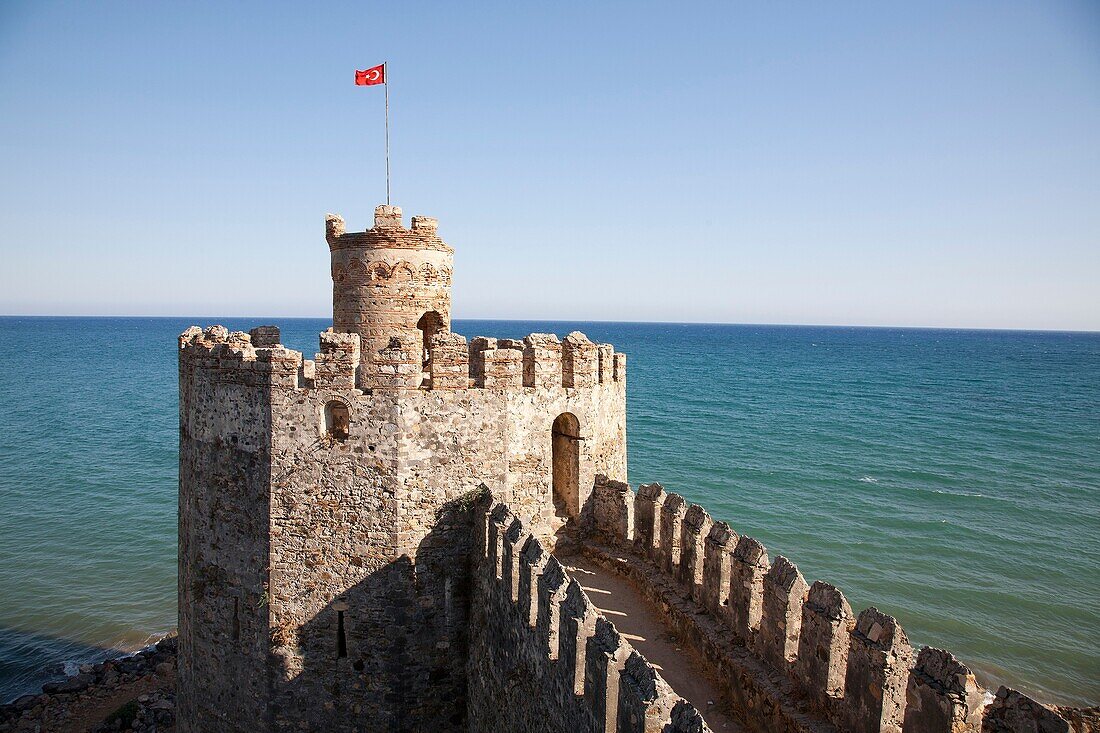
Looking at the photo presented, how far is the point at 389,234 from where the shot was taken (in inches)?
557

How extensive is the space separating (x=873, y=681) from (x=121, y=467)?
48.2 meters

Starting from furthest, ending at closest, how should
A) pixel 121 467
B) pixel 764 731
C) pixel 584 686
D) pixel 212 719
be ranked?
pixel 121 467 → pixel 212 719 → pixel 764 731 → pixel 584 686

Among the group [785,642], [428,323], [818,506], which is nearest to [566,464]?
[428,323]

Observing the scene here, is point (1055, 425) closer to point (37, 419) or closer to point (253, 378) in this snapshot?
point (253, 378)

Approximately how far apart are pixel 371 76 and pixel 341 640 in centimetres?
1087

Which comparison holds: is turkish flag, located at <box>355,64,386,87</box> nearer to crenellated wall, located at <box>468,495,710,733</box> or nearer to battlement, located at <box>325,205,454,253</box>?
battlement, located at <box>325,205,454,253</box>

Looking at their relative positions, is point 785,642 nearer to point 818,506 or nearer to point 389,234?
point 389,234

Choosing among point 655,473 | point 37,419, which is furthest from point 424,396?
point 37,419

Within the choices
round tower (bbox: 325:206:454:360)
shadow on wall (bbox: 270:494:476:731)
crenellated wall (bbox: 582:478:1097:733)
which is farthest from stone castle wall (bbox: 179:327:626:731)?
crenellated wall (bbox: 582:478:1097:733)

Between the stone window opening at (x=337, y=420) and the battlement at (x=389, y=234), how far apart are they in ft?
12.7

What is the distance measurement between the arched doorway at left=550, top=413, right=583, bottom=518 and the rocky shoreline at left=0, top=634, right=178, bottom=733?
12.7 m

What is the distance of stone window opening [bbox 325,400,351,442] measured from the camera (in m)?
11.5

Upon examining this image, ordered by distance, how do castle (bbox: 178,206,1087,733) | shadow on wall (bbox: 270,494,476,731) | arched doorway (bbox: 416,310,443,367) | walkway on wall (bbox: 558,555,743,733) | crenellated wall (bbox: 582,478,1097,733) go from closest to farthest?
crenellated wall (bbox: 582,478,1097,733) → walkway on wall (bbox: 558,555,743,733) → castle (bbox: 178,206,1087,733) → shadow on wall (bbox: 270,494,476,731) → arched doorway (bbox: 416,310,443,367)

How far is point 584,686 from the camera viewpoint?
27.0 feet
